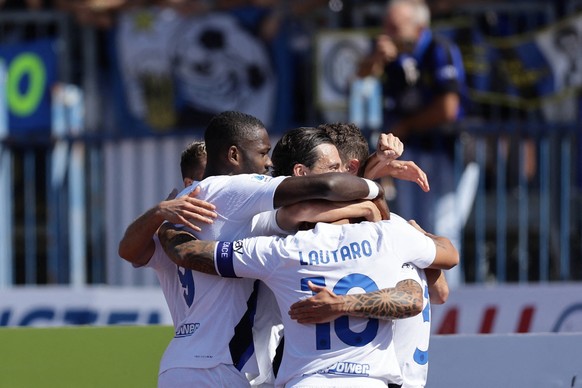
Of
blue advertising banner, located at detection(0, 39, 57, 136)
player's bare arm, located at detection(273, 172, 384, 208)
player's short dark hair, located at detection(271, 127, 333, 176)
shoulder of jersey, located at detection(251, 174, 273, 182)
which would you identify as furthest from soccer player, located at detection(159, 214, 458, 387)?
blue advertising banner, located at detection(0, 39, 57, 136)

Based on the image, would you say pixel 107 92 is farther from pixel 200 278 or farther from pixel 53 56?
pixel 200 278

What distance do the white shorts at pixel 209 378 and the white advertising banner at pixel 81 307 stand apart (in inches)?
149

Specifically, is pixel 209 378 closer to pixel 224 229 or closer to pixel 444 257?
pixel 224 229

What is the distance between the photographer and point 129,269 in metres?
9.55

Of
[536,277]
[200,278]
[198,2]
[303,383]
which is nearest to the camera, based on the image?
[303,383]

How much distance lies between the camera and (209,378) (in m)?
4.77

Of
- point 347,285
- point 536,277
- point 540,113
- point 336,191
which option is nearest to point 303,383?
point 347,285

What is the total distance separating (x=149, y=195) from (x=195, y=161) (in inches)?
158

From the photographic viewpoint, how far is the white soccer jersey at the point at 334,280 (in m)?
4.58

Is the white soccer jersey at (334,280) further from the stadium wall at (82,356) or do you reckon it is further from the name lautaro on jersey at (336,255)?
the stadium wall at (82,356)

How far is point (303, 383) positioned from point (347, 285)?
391 mm

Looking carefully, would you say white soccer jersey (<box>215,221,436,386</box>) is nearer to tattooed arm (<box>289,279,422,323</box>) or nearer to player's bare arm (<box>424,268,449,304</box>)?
tattooed arm (<box>289,279,422,323</box>)

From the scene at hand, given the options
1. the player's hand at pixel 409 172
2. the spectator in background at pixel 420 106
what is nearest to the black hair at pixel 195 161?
the player's hand at pixel 409 172

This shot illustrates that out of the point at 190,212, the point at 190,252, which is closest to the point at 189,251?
the point at 190,252
